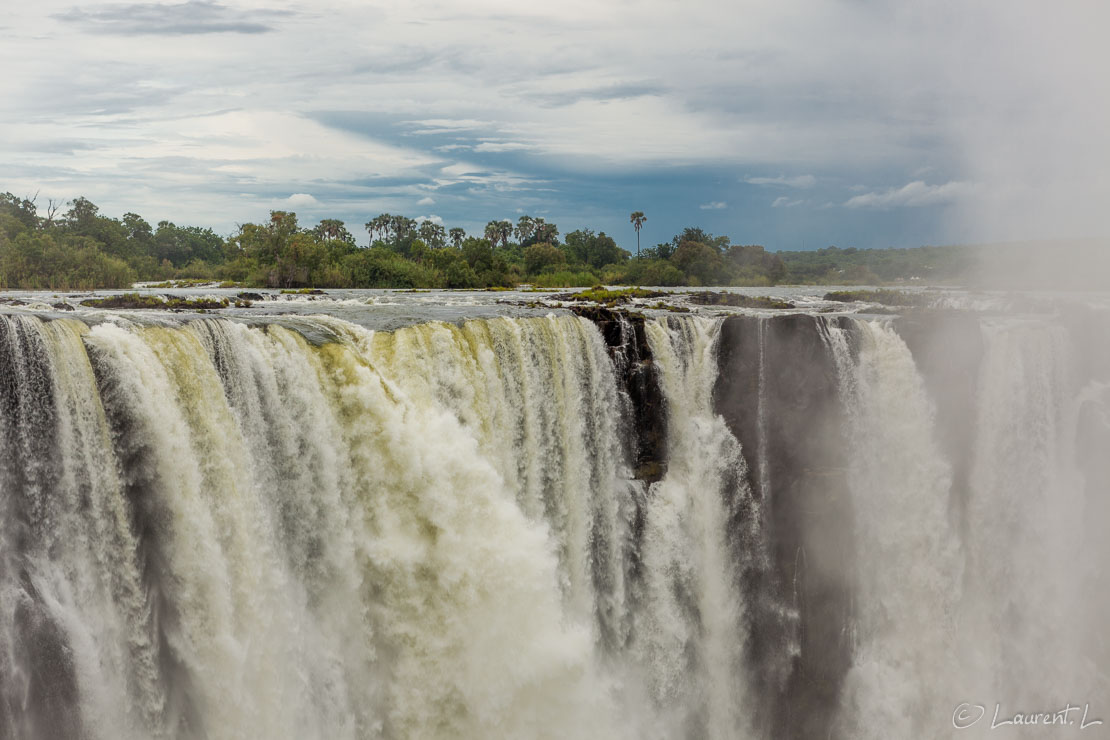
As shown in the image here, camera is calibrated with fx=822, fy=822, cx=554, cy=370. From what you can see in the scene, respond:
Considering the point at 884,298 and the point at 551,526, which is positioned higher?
the point at 884,298

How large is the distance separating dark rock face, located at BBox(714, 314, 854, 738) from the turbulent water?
0.06 metres

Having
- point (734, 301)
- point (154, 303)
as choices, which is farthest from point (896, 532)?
point (154, 303)

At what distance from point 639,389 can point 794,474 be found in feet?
12.1

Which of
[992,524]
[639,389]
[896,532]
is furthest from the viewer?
[992,524]

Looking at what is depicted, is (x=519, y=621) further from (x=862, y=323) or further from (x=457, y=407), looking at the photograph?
(x=862, y=323)

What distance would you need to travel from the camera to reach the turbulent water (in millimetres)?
9117

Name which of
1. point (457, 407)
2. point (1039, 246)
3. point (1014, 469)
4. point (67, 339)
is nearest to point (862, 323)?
point (1014, 469)

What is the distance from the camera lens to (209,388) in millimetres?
10148

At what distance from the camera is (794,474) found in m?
16.7

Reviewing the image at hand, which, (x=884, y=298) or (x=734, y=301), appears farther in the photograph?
(x=884, y=298)
